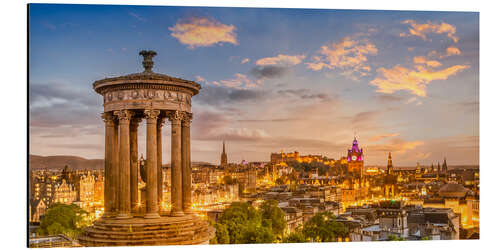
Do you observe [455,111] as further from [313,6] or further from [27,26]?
[27,26]

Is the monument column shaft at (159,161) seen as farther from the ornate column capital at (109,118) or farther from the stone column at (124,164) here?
the ornate column capital at (109,118)

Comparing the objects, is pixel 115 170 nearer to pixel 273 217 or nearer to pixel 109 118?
pixel 109 118

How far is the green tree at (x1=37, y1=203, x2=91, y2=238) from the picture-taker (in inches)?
686

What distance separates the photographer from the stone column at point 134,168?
12750mm

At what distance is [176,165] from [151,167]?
69 cm

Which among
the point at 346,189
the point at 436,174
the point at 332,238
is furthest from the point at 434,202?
the point at 346,189

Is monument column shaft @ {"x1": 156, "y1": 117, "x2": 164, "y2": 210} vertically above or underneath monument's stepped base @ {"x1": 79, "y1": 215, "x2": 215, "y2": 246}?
above

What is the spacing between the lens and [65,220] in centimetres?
1969

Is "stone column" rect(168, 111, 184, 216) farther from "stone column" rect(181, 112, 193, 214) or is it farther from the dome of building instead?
the dome of building

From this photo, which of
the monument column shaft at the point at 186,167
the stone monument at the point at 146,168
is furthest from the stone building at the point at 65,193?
the monument column shaft at the point at 186,167

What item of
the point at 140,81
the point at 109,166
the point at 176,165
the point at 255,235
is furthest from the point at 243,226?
the point at 140,81

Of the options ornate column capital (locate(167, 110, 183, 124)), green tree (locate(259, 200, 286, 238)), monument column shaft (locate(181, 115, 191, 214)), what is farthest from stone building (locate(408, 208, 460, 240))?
ornate column capital (locate(167, 110, 183, 124))

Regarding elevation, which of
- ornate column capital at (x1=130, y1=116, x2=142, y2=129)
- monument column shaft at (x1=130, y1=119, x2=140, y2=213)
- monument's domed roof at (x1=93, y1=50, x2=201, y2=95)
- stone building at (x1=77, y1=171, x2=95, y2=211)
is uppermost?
monument's domed roof at (x1=93, y1=50, x2=201, y2=95)

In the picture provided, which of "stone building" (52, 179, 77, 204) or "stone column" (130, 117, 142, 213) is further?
"stone building" (52, 179, 77, 204)
